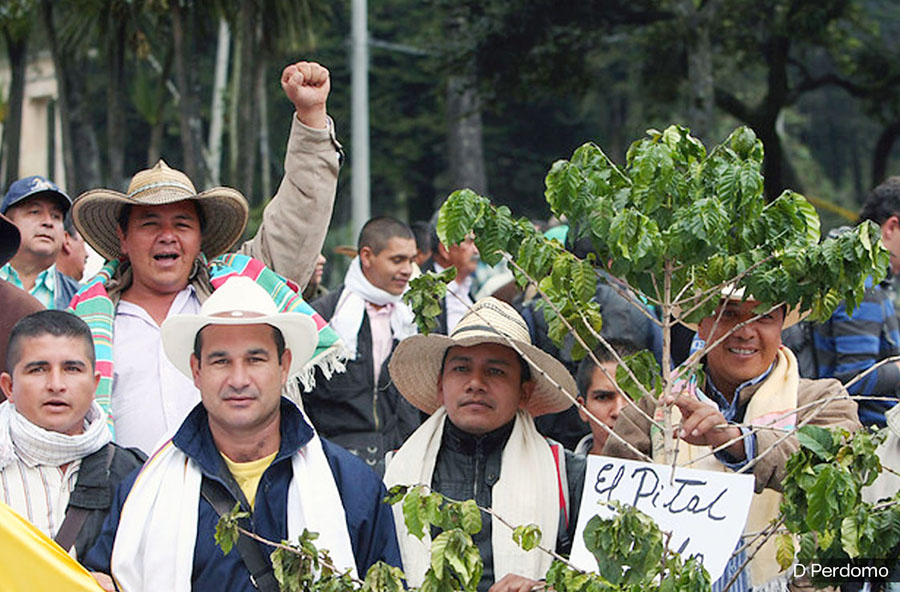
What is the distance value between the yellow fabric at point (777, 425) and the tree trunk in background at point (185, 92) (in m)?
12.9

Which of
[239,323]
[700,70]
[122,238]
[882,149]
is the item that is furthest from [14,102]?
[239,323]

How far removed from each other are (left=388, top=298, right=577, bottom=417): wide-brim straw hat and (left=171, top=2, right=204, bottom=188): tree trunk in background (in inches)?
477

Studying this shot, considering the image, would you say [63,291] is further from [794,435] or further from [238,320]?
[794,435]

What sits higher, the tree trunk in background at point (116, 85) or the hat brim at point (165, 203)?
the tree trunk in background at point (116, 85)

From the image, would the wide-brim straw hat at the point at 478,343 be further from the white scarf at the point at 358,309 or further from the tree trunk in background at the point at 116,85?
the tree trunk in background at the point at 116,85

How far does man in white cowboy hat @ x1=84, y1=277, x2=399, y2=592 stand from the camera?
371 cm

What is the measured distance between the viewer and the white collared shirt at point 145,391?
15.1 ft

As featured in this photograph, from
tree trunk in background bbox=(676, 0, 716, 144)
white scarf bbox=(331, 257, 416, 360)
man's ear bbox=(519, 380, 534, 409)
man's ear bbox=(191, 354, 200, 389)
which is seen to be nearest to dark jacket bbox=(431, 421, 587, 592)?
man's ear bbox=(519, 380, 534, 409)

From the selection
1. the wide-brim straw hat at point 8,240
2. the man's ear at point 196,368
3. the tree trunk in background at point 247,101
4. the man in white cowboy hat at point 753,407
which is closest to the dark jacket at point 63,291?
the wide-brim straw hat at point 8,240

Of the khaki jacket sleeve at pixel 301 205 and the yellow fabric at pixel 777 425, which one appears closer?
the yellow fabric at pixel 777 425

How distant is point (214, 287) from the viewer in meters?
4.85

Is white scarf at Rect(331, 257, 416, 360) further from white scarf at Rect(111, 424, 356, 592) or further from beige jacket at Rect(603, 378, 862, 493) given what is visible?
white scarf at Rect(111, 424, 356, 592)

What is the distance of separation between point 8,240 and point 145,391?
857 millimetres

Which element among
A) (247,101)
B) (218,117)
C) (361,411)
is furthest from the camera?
(218,117)
